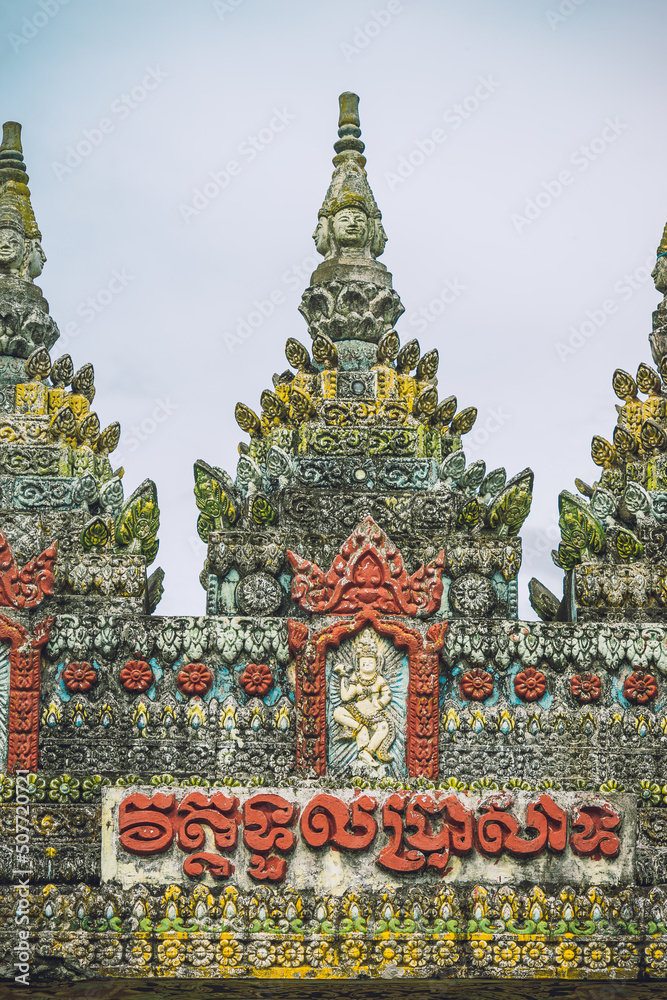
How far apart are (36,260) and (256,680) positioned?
545 centimetres

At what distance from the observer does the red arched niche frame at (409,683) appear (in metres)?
14.8

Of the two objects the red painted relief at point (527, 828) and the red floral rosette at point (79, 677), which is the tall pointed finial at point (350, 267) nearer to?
the red floral rosette at point (79, 677)

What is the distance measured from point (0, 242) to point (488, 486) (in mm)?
5949

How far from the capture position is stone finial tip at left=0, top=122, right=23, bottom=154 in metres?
17.3

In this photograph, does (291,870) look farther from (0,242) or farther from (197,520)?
(0,242)

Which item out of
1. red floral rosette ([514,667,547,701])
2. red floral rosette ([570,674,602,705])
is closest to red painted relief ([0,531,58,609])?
red floral rosette ([514,667,547,701])

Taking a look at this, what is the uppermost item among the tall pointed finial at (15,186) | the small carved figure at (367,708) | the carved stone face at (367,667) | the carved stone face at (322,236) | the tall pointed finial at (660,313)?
the tall pointed finial at (15,186)

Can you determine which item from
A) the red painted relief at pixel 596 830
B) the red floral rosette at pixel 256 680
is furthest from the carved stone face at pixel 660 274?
the red floral rosette at pixel 256 680

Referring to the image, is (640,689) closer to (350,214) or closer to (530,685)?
(530,685)

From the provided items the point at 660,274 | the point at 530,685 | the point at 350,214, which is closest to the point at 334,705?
the point at 530,685

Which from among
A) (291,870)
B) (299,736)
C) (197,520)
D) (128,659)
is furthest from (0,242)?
(291,870)

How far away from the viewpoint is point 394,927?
1425cm

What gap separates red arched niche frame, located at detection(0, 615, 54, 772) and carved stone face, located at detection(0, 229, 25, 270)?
4.11 meters

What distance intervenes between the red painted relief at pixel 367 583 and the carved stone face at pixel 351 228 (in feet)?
11.5
